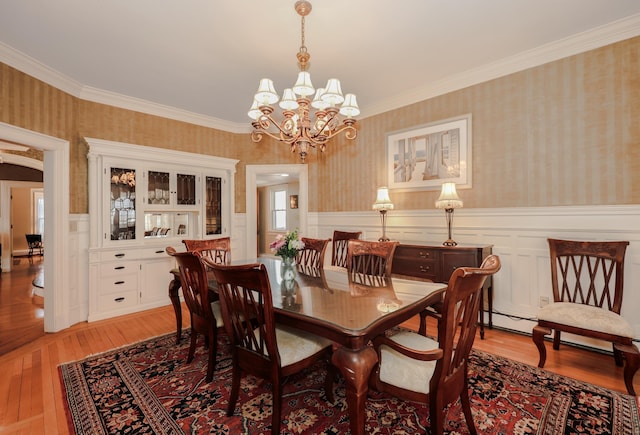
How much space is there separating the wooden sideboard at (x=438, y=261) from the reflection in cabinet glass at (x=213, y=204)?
2.96 meters

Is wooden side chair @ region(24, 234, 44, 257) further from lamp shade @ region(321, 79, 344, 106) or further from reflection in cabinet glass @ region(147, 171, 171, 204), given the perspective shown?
lamp shade @ region(321, 79, 344, 106)

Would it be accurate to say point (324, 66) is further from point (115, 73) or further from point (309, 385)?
point (309, 385)

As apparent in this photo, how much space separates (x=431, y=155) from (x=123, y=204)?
4.05 m

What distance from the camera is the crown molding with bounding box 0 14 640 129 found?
258 cm

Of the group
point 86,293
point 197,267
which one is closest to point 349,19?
point 197,267

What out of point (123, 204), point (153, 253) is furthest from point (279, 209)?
point (123, 204)

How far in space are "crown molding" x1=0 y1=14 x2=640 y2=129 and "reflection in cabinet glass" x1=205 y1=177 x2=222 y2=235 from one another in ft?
3.18

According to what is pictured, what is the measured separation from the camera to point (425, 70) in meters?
3.29

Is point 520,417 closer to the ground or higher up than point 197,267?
closer to the ground

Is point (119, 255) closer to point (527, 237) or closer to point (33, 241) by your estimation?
point (527, 237)

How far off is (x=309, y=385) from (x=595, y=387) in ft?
6.49

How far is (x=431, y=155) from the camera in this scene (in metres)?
3.67

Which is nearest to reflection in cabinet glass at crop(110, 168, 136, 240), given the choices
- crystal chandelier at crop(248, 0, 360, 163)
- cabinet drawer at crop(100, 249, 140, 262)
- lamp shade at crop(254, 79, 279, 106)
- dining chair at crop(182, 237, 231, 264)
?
cabinet drawer at crop(100, 249, 140, 262)

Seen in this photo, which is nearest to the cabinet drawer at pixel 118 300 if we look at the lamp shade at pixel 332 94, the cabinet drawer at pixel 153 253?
the cabinet drawer at pixel 153 253
